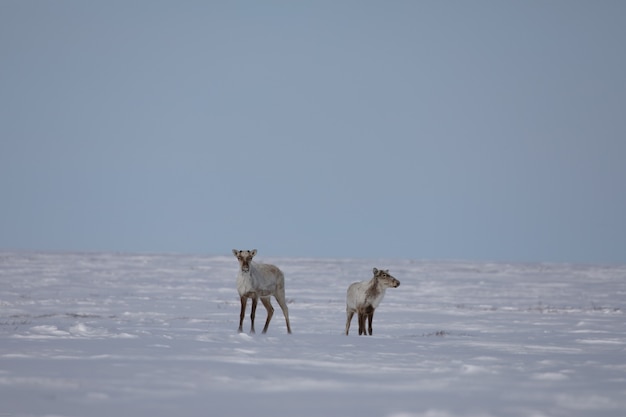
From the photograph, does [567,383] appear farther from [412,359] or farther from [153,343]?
[153,343]

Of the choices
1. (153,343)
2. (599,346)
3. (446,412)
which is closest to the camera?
(446,412)

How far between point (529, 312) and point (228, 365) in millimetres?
19998

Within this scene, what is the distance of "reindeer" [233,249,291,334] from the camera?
14.9 m

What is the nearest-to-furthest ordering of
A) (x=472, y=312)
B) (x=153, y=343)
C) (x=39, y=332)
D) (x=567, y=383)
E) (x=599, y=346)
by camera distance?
(x=567, y=383)
(x=153, y=343)
(x=39, y=332)
(x=599, y=346)
(x=472, y=312)

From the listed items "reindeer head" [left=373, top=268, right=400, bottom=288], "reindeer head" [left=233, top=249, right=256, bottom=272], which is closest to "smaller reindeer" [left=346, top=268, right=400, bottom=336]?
"reindeer head" [left=373, top=268, right=400, bottom=288]

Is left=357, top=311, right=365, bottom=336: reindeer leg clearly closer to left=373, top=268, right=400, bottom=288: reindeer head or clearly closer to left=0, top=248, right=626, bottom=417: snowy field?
left=373, top=268, right=400, bottom=288: reindeer head

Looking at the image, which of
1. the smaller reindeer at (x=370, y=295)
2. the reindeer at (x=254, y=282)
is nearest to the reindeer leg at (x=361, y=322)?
the smaller reindeer at (x=370, y=295)

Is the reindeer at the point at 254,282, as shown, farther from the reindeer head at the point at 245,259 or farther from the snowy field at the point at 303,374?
the snowy field at the point at 303,374

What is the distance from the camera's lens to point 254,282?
49.8 ft

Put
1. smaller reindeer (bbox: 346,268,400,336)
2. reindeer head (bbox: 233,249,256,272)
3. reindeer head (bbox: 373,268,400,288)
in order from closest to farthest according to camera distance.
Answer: reindeer head (bbox: 233,249,256,272) < smaller reindeer (bbox: 346,268,400,336) < reindeer head (bbox: 373,268,400,288)

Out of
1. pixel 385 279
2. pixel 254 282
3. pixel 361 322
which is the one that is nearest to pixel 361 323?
pixel 361 322

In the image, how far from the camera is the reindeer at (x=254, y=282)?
14930 millimetres

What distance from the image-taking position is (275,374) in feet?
29.7

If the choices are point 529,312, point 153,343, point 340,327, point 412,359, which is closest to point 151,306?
point 340,327
